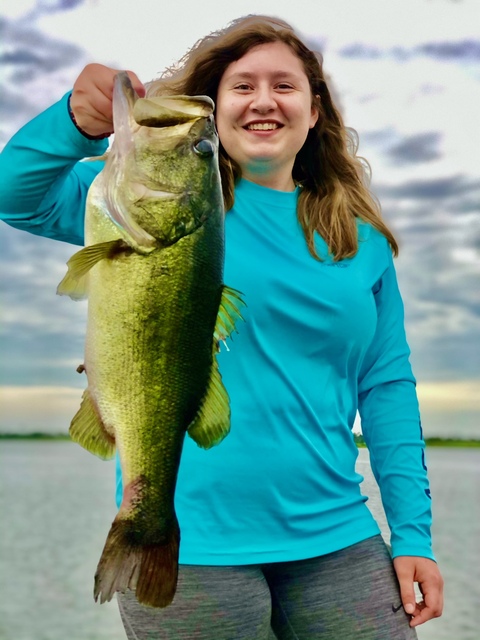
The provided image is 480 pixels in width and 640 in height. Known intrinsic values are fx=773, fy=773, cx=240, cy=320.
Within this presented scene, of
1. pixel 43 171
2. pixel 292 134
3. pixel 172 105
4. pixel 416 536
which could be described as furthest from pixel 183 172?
pixel 416 536

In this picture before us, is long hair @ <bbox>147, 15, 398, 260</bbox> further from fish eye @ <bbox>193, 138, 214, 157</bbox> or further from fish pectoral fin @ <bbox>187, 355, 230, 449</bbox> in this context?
fish pectoral fin @ <bbox>187, 355, 230, 449</bbox>

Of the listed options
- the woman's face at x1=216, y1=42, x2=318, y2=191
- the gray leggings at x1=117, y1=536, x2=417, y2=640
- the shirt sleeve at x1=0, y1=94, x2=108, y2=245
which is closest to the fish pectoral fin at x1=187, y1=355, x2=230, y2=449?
the gray leggings at x1=117, y1=536, x2=417, y2=640

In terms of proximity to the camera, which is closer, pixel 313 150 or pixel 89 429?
pixel 89 429

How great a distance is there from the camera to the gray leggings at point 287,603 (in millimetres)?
2209

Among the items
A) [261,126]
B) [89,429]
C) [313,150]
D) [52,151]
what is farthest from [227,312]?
[313,150]

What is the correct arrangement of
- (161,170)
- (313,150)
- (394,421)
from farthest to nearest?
(313,150) → (394,421) → (161,170)

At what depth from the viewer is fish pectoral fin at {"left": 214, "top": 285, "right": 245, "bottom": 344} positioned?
1924 millimetres

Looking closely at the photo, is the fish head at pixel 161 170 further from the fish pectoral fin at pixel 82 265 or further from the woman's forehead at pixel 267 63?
the woman's forehead at pixel 267 63

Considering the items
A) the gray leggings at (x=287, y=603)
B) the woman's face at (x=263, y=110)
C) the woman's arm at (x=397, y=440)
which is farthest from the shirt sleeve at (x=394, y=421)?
the woman's face at (x=263, y=110)

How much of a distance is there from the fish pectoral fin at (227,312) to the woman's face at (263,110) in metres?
0.82

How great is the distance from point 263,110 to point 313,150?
2.07 ft

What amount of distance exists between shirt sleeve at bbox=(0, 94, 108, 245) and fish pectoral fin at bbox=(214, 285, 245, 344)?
1.64 feet

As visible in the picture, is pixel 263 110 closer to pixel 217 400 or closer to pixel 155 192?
pixel 155 192

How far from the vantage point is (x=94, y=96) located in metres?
1.84
